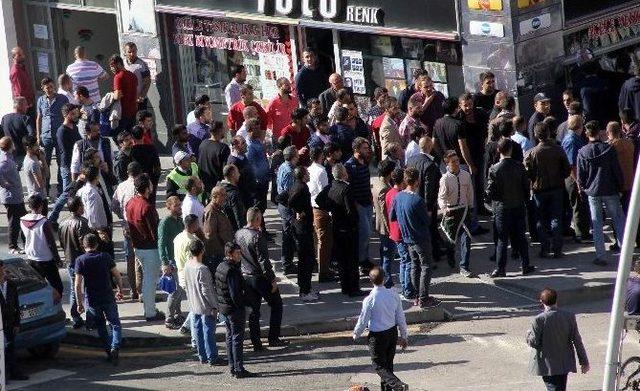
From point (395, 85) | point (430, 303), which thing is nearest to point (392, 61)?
point (395, 85)

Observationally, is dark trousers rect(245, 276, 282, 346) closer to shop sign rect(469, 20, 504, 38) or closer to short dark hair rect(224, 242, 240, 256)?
short dark hair rect(224, 242, 240, 256)

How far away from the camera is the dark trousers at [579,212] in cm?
2239

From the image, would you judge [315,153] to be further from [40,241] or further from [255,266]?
[40,241]

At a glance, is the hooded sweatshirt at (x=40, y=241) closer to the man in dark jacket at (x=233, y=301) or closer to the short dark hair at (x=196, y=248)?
the short dark hair at (x=196, y=248)

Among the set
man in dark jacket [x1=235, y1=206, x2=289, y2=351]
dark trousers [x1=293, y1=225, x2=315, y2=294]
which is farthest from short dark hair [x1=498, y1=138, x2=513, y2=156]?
man in dark jacket [x1=235, y1=206, x2=289, y2=351]

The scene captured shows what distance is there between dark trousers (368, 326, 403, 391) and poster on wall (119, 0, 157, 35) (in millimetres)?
13938

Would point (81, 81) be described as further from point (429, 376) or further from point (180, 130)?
point (429, 376)

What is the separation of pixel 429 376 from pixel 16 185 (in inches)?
299

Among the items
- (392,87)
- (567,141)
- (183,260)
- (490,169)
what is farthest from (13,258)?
(392,87)

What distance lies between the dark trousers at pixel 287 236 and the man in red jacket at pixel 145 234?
177 cm

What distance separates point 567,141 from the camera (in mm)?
22188

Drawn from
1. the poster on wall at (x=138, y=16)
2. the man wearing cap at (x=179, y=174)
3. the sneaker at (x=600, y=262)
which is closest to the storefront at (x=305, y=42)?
the poster on wall at (x=138, y=16)

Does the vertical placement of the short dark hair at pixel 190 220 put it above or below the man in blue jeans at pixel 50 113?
below

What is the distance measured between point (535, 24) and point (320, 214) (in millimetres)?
5824
